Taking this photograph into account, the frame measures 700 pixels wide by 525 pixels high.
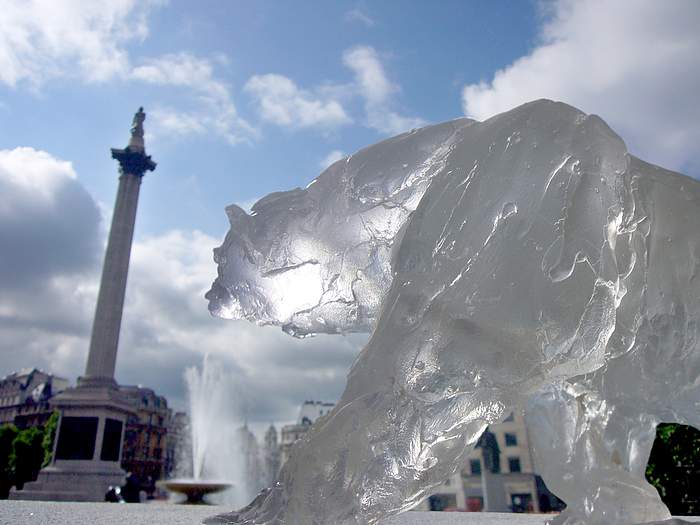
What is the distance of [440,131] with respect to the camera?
3533 millimetres

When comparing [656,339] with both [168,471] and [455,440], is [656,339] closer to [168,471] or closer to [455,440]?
[455,440]

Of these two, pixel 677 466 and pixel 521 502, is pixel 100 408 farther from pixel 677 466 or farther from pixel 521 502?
pixel 521 502

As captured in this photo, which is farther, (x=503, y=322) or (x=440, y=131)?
(x=440, y=131)

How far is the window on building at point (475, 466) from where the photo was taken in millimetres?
44634

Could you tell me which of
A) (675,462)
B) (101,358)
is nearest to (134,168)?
(101,358)

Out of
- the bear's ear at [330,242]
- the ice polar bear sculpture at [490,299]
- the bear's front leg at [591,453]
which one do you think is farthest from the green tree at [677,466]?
the bear's ear at [330,242]

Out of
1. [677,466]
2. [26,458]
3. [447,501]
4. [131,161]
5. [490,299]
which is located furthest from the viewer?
[447,501]

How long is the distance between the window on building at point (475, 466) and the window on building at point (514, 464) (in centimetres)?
220

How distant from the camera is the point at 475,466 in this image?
44.9 meters

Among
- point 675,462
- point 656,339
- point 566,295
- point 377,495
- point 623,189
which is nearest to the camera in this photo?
point 377,495

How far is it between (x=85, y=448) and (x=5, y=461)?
903 inches

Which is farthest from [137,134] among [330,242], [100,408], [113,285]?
[330,242]

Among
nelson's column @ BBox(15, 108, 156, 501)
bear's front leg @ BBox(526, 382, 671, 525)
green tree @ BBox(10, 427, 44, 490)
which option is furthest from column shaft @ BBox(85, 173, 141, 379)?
bear's front leg @ BBox(526, 382, 671, 525)

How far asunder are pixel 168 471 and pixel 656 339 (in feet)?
278
